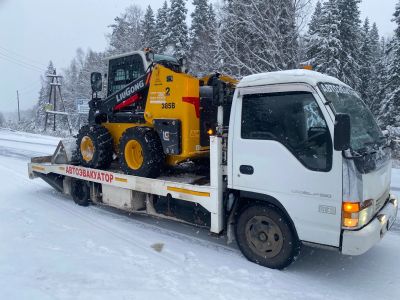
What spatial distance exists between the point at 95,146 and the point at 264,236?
12.9 feet

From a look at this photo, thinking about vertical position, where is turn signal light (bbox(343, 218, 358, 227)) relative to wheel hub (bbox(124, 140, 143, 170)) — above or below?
below

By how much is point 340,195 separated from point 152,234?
10.3 feet

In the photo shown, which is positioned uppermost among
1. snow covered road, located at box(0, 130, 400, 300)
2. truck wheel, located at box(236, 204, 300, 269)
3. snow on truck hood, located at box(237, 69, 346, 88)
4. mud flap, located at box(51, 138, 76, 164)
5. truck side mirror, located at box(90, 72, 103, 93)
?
truck side mirror, located at box(90, 72, 103, 93)

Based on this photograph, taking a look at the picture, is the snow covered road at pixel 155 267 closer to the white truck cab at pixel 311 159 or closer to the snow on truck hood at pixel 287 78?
the white truck cab at pixel 311 159

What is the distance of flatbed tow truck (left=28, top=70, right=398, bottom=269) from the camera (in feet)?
12.9

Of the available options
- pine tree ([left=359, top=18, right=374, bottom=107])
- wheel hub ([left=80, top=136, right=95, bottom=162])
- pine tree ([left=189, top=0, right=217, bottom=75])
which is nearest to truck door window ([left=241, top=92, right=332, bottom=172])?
wheel hub ([left=80, top=136, right=95, bottom=162])

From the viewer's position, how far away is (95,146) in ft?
23.0

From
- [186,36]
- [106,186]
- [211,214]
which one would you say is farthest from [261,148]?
[186,36]

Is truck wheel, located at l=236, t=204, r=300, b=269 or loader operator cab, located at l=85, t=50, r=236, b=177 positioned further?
loader operator cab, located at l=85, t=50, r=236, b=177

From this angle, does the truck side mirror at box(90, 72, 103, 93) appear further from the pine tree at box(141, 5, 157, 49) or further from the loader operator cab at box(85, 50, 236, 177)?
the pine tree at box(141, 5, 157, 49)

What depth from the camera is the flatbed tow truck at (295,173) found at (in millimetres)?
3924

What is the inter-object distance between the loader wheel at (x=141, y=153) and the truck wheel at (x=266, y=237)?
1868 millimetres

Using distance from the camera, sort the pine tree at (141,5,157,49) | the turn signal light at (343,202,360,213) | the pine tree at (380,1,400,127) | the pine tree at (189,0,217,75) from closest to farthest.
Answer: the turn signal light at (343,202,360,213), the pine tree at (380,1,400,127), the pine tree at (189,0,217,75), the pine tree at (141,5,157,49)

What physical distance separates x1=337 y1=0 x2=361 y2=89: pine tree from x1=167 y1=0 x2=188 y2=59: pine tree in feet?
42.6
